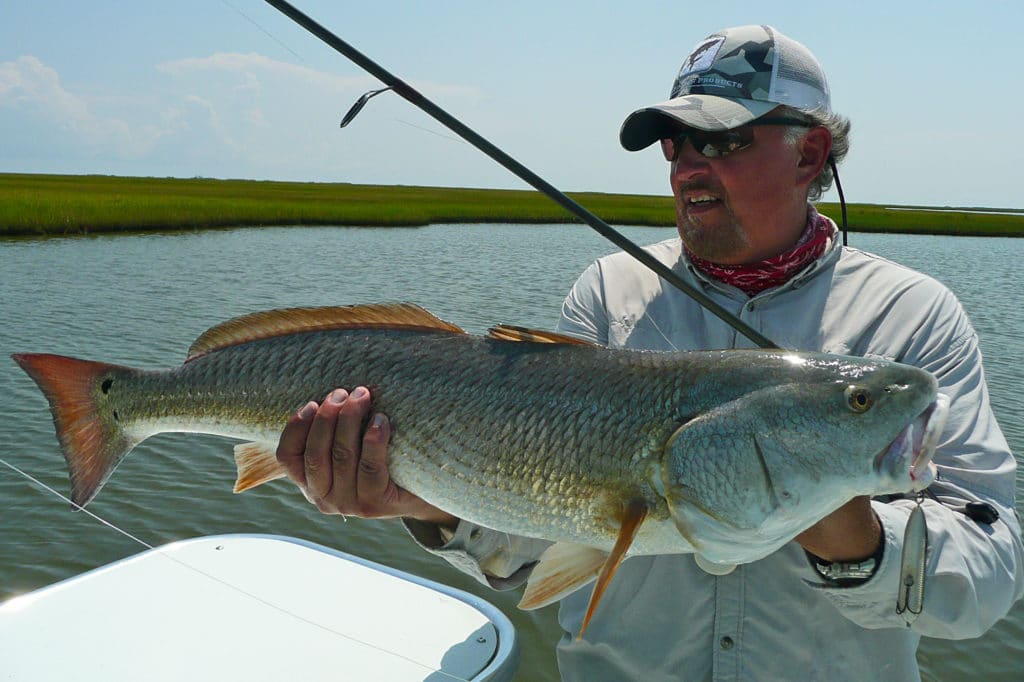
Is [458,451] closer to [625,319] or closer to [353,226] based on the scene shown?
[625,319]

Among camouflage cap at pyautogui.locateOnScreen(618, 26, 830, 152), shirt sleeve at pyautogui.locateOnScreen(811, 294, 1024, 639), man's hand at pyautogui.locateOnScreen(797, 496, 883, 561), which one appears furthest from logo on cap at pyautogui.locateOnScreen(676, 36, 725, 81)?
man's hand at pyautogui.locateOnScreen(797, 496, 883, 561)

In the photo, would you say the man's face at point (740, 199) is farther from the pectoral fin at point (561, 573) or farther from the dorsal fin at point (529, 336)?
the pectoral fin at point (561, 573)

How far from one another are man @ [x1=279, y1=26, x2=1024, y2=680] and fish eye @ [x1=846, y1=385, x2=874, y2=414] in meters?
0.26

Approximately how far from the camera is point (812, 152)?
3.19 meters

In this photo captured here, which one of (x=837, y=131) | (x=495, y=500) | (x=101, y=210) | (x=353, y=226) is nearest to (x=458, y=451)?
(x=495, y=500)

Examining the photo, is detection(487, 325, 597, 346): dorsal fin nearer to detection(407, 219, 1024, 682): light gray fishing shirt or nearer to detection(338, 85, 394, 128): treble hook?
Result: detection(407, 219, 1024, 682): light gray fishing shirt

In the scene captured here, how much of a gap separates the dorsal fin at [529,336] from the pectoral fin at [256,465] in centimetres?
88

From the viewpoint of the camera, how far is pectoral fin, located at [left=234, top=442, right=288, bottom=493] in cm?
286

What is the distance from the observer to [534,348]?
103 inches

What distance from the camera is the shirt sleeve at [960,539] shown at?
7.34 feet

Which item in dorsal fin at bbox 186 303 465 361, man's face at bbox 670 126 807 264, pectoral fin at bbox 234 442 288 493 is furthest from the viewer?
man's face at bbox 670 126 807 264

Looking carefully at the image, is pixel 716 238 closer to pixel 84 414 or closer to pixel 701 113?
pixel 701 113

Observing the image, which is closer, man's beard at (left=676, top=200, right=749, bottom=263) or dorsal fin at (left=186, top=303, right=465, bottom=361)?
dorsal fin at (left=186, top=303, right=465, bottom=361)

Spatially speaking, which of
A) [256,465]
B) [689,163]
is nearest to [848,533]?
[689,163]
